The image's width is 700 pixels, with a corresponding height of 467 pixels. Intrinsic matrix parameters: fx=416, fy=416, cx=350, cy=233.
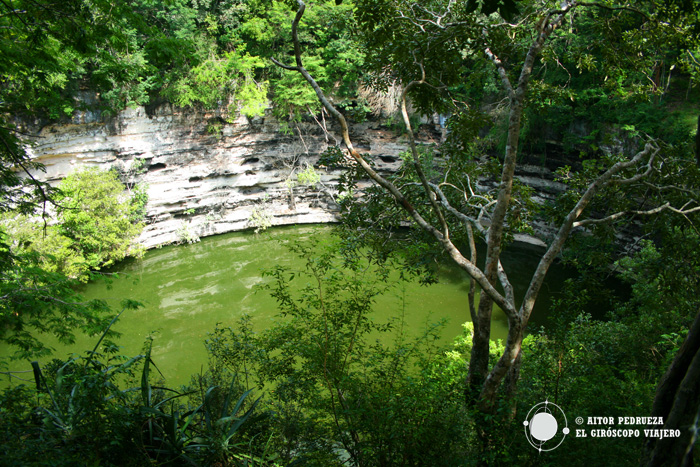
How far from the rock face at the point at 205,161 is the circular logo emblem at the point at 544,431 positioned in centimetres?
1249

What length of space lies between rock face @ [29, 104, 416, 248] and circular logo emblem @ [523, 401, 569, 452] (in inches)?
492

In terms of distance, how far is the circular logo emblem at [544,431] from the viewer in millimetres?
2871

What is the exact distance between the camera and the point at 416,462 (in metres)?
3.27

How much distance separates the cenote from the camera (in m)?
9.31

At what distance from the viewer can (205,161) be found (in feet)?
50.5

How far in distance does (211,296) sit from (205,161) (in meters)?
5.86

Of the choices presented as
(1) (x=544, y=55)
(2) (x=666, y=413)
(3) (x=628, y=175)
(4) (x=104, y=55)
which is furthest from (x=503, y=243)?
(4) (x=104, y=55)

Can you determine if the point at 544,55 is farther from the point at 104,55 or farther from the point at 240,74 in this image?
the point at 240,74

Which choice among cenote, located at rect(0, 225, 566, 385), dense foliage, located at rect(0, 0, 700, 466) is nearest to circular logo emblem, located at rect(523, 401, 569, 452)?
dense foliage, located at rect(0, 0, 700, 466)

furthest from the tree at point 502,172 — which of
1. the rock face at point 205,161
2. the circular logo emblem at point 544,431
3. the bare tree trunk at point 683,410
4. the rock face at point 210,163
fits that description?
the rock face at point 205,161

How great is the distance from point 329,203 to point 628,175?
12823mm

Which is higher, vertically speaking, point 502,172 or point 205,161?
point 502,172

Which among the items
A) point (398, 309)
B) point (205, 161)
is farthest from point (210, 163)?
point (398, 309)

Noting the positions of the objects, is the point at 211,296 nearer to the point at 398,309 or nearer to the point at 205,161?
the point at 205,161
